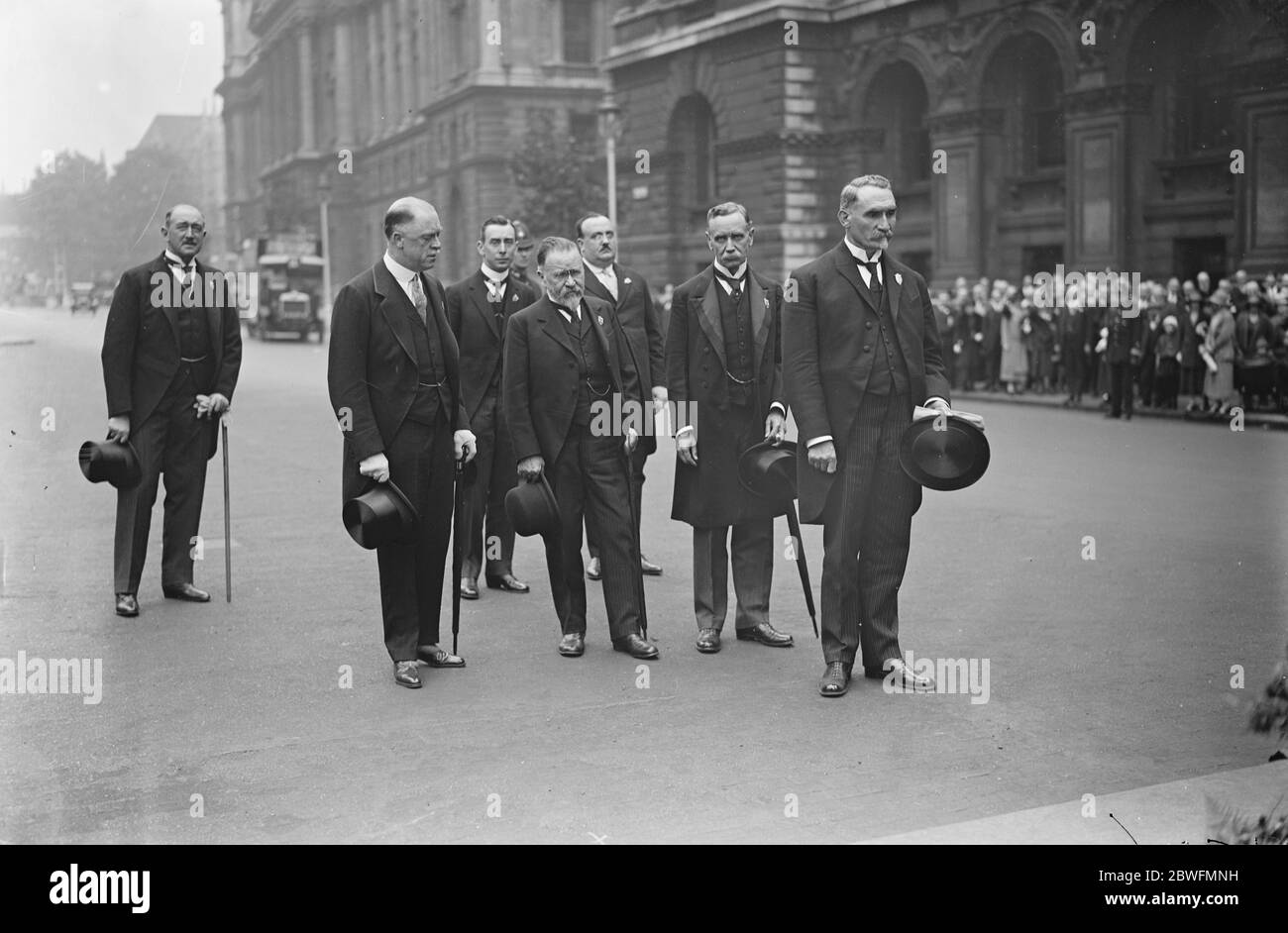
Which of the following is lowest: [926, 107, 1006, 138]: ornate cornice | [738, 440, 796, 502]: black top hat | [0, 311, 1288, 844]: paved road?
[0, 311, 1288, 844]: paved road

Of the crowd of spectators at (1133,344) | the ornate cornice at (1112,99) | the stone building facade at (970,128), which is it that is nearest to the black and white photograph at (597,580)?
the crowd of spectators at (1133,344)

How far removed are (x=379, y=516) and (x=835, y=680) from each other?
2136 mm

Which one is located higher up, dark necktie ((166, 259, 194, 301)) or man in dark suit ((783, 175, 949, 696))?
dark necktie ((166, 259, 194, 301))

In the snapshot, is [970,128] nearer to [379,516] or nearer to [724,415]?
[724,415]

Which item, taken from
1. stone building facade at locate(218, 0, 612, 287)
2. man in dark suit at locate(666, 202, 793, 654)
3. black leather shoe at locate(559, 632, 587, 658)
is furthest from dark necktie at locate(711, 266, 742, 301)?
stone building facade at locate(218, 0, 612, 287)

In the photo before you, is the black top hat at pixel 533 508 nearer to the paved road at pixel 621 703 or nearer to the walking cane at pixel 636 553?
the walking cane at pixel 636 553

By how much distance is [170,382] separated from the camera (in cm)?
916

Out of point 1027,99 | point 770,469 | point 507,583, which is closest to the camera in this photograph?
point 770,469

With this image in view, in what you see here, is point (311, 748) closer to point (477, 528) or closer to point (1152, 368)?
point (477, 528)

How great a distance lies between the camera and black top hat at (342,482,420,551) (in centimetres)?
699

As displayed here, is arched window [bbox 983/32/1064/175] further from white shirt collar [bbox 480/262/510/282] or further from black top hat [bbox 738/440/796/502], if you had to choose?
black top hat [bbox 738/440/796/502]

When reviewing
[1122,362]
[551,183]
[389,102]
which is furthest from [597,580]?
[389,102]
